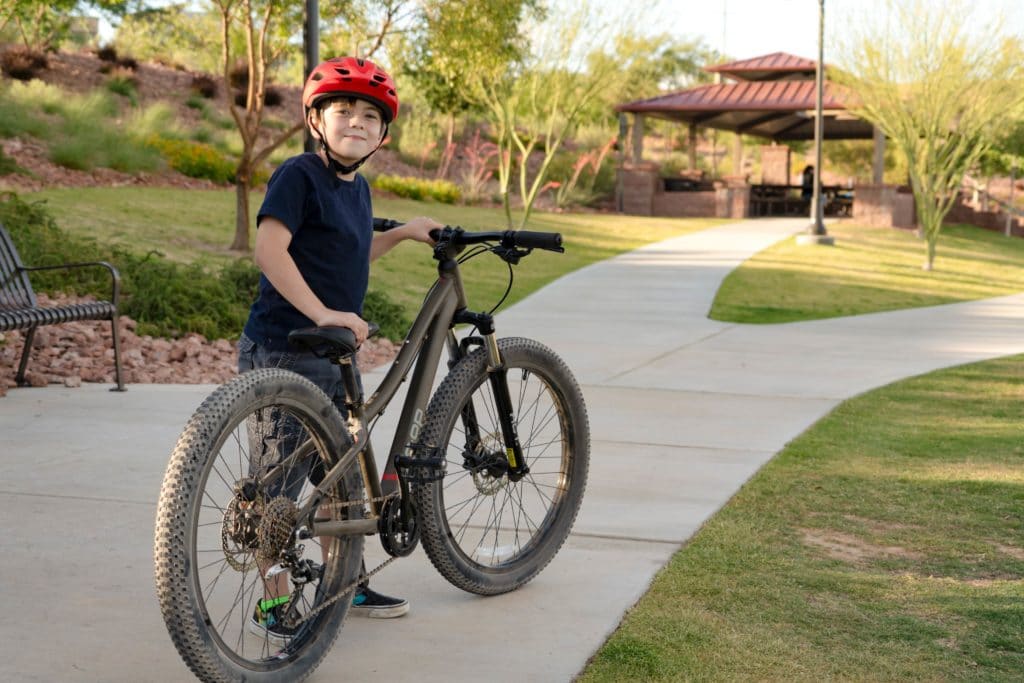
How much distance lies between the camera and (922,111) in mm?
22562

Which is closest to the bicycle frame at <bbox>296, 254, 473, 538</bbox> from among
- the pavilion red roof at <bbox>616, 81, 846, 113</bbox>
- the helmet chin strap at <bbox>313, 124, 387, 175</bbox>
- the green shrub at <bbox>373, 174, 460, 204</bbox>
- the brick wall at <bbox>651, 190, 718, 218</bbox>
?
the helmet chin strap at <bbox>313, 124, 387, 175</bbox>

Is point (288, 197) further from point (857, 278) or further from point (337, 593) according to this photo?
point (857, 278)

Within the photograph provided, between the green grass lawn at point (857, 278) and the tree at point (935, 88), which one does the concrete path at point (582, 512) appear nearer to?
the green grass lawn at point (857, 278)

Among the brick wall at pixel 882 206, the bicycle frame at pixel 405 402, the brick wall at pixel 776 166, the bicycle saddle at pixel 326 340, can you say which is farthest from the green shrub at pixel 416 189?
the bicycle saddle at pixel 326 340

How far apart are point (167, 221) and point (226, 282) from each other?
574cm

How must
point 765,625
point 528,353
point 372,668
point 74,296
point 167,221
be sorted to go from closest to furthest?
point 372,668 < point 765,625 < point 528,353 < point 74,296 < point 167,221

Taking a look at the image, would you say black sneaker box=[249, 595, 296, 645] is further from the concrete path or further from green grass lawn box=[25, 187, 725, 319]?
green grass lawn box=[25, 187, 725, 319]

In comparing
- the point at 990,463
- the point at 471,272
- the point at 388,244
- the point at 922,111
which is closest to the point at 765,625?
the point at 388,244

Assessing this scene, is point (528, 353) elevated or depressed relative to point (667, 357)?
elevated

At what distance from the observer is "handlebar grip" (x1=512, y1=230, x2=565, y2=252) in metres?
4.16

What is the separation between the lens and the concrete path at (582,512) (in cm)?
397

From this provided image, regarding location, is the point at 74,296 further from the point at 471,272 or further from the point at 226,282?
the point at 471,272

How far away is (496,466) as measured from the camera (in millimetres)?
4559

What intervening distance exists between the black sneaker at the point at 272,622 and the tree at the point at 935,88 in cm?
1957
